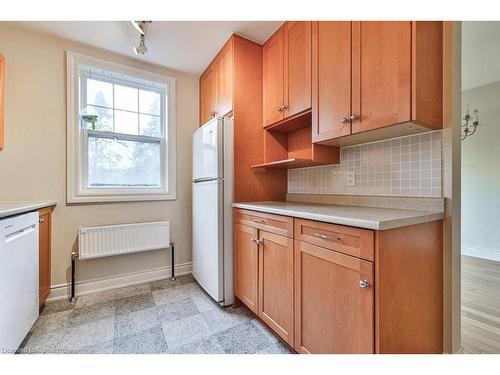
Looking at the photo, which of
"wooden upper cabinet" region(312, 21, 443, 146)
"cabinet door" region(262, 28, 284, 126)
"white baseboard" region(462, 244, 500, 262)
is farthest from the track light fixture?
"white baseboard" region(462, 244, 500, 262)

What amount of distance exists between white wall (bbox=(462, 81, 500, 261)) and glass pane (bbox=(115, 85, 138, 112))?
178 inches

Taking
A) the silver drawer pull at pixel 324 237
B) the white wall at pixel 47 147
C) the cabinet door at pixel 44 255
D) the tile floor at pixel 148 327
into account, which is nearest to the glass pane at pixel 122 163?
the white wall at pixel 47 147

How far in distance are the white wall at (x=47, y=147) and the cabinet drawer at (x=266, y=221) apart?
1215mm

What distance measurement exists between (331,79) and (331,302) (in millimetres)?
1279

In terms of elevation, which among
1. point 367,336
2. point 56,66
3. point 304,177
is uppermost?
point 56,66

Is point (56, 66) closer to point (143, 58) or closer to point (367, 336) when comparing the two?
point (143, 58)

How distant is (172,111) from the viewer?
101 inches

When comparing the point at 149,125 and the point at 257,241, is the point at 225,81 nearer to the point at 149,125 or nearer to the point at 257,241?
the point at 149,125

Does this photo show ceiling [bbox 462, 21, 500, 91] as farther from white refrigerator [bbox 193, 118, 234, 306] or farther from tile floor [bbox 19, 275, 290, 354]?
tile floor [bbox 19, 275, 290, 354]

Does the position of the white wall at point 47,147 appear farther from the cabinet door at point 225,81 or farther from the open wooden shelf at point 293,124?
the open wooden shelf at point 293,124

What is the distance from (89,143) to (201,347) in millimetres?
2104

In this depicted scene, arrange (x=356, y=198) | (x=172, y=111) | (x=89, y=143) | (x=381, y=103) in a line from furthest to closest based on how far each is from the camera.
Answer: (x=172, y=111)
(x=89, y=143)
(x=356, y=198)
(x=381, y=103)

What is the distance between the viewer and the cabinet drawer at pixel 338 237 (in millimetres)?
903
